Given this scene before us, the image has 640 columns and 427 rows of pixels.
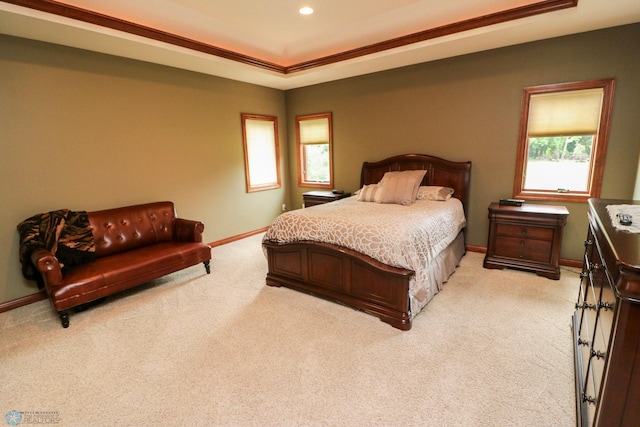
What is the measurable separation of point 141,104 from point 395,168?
11.6ft

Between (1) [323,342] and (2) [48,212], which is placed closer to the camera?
(1) [323,342]

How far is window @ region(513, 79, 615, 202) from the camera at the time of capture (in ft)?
10.9

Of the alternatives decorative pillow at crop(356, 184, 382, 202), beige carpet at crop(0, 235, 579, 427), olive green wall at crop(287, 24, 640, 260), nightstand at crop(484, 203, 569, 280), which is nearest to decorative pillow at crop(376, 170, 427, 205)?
decorative pillow at crop(356, 184, 382, 202)

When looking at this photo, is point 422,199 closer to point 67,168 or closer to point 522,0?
point 522,0

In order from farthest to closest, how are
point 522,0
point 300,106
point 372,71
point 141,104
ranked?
point 300,106
point 372,71
point 141,104
point 522,0

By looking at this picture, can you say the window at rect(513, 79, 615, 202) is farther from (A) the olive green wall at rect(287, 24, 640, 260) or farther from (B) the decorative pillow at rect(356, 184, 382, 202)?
(B) the decorative pillow at rect(356, 184, 382, 202)

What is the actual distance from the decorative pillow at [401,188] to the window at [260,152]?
2419mm

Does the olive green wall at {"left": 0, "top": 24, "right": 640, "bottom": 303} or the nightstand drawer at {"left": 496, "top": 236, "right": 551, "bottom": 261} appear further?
the nightstand drawer at {"left": 496, "top": 236, "right": 551, "bottom": 261}

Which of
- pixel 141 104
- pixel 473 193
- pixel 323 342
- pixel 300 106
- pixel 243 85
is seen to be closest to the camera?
pixel 323 342

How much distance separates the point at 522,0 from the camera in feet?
9.85

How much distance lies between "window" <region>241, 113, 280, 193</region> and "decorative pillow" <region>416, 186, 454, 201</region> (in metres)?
2.84

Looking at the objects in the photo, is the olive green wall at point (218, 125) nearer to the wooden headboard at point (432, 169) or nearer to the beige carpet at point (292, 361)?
the wooden headboard at point (432, 169)

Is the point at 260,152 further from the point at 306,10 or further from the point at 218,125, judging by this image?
the point at 306,10

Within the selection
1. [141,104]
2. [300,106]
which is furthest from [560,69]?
[141,104]
